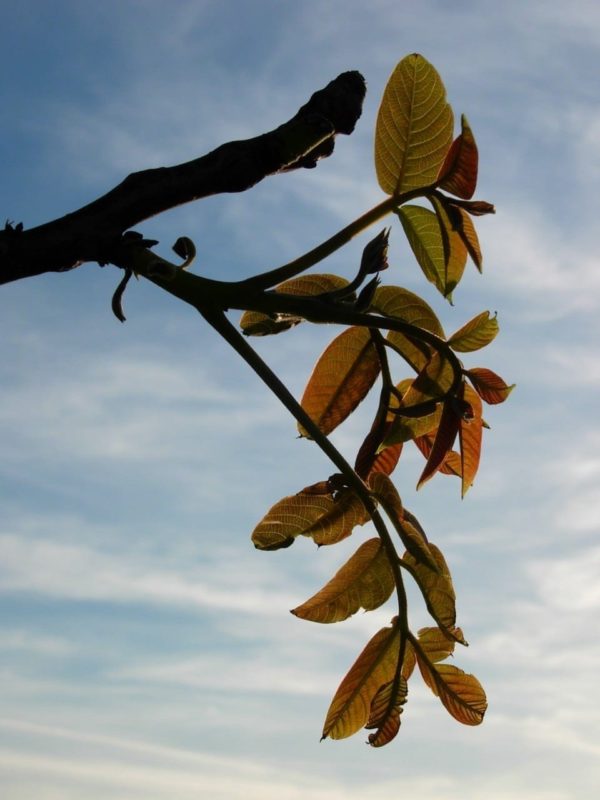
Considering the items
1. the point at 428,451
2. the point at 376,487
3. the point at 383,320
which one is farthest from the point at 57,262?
the point at 428,451

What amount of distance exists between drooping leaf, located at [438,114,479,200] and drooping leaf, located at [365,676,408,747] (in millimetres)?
802

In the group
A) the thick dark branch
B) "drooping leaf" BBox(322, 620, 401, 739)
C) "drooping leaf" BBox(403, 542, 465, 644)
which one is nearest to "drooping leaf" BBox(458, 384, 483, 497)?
"drooping leaf" BBox(403, 542, 465, 644)

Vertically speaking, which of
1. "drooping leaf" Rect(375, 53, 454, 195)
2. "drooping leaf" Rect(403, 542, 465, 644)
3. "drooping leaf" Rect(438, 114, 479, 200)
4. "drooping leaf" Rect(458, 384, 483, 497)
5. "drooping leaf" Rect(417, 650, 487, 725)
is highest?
"drooping leaf" Rect(375, 53, 454, 195)

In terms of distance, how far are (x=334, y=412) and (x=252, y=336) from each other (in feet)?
0.67

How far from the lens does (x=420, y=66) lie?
4.24 feet

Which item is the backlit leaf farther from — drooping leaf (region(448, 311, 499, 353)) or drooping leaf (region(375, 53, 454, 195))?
drooping leaf (region(375, 53, 454, 195))

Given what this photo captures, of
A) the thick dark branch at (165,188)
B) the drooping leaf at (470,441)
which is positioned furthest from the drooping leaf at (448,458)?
the thick dark branch at (165,188)

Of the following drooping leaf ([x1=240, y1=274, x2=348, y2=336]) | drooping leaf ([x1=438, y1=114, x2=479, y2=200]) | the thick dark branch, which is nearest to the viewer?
the thick dark branch

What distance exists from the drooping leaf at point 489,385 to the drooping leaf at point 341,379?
0.60 feet

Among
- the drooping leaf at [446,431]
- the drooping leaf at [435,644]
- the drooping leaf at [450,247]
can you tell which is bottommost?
the drooping leaf at [435,644]

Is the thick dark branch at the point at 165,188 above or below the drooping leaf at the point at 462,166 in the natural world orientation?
below

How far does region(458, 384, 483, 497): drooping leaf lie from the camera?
140 cm

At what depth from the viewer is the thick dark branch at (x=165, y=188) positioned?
984 mm

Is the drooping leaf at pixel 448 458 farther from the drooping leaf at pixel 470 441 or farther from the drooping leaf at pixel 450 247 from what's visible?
the drooping leaf at pixel 450 247
